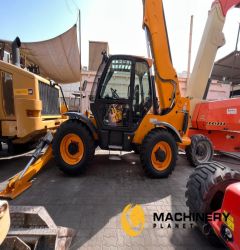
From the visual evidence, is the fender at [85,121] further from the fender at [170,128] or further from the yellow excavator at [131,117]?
the fender at [170,128]

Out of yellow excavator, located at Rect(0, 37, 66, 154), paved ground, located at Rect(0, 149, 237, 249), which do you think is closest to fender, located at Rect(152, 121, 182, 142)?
paved ground, located at Rect(0, 149, 237, 249)

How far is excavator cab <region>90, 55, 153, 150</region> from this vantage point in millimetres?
4113

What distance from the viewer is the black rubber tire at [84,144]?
13.0 feet

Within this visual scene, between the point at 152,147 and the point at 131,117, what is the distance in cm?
74

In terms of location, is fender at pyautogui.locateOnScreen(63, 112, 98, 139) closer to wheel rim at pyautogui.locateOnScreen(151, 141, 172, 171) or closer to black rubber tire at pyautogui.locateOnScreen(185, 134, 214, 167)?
wheel rim at pyautogui.locateOnScreen(151, 141, 172, 171)

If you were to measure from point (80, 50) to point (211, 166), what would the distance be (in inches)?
352

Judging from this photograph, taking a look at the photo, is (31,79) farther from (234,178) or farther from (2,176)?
(234,178)

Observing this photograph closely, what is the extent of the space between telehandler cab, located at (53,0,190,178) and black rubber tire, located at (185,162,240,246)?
1.73m

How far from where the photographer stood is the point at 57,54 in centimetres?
1107

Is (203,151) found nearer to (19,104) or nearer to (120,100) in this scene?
(120,100)

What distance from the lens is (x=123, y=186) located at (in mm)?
3648

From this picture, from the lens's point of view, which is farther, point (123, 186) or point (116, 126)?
point (116, 126)

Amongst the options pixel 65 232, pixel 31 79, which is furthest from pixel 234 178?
pixel 31 79

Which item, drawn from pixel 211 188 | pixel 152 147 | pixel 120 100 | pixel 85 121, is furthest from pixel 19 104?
pixel 211 188
